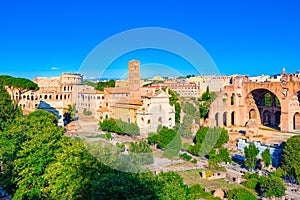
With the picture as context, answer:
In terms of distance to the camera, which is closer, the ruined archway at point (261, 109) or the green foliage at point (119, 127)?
the green foliage at point (119, 127)

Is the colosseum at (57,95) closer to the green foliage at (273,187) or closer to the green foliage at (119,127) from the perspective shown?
the green foliage at (119,127)

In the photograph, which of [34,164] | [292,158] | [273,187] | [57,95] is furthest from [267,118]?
[34,164]

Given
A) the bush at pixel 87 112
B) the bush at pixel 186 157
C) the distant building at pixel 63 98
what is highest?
the distant building at pixel 63 98

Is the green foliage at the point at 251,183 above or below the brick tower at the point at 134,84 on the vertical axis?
below

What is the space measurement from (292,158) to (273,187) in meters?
3.77

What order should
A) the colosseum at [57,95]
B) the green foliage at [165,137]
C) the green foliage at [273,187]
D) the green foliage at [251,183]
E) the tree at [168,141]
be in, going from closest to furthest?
1. the green foliage at [273,187]
2. the green foliage at [251,183]
3. the tree at [168,141]
4. the green foliage at [165,137]
5. the colosseum at [57,95]

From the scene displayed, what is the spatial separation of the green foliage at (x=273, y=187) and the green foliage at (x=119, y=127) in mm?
12286

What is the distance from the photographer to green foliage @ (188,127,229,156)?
71.8 feet

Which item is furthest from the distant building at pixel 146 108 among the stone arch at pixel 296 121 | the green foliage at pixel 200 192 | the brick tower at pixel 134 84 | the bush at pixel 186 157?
the green foliage at pixel 200 192

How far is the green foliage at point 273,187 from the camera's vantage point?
14297 mm

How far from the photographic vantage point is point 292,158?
57.5 feet

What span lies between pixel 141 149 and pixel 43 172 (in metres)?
7.03

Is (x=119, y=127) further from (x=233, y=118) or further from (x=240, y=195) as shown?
(x=240, y=195)

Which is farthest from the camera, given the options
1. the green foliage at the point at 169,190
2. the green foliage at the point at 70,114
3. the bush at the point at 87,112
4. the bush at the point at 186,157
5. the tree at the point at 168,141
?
the green foliage at the point at 70,114
